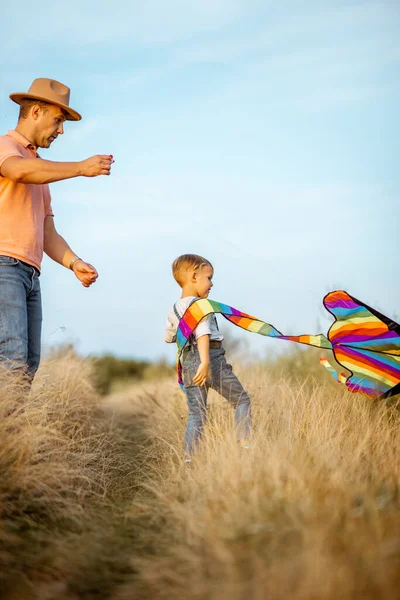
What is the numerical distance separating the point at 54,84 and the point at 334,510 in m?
3.54

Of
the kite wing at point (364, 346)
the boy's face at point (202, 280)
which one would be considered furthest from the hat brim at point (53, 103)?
the kite wing at point (364, 346)

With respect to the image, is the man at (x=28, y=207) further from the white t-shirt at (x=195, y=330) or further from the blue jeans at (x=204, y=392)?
the blue jeans at (x=204, y=392)

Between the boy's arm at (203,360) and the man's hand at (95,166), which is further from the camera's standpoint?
the boy's arm at (203,360)

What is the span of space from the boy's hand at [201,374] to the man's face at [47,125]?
6.50 ft

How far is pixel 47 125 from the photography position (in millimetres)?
4672

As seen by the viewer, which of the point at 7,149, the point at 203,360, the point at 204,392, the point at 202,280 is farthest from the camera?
the point at 202,280

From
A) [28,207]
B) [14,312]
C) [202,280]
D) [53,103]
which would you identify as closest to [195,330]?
[202,280]

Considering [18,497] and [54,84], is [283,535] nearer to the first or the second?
[18,497]


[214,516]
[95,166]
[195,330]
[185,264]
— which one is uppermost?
[95,166]

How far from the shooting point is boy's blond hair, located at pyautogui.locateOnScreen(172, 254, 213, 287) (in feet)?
16.2

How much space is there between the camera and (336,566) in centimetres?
240

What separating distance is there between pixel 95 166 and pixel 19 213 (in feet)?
2.24

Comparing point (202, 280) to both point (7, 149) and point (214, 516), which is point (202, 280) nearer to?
point (7, 149)

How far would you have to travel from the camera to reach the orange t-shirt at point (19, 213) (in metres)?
4.35
